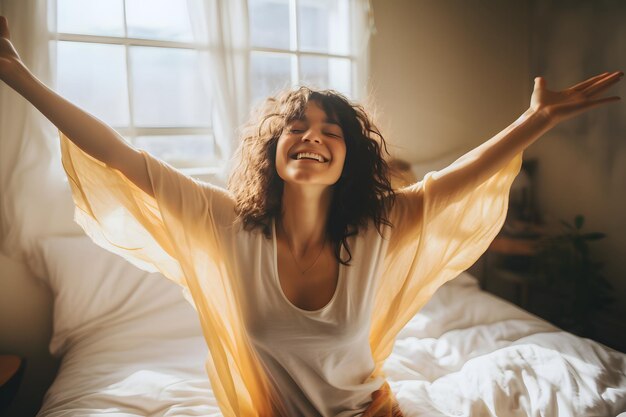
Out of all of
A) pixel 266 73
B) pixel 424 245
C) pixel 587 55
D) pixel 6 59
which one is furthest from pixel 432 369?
pixel 587 55

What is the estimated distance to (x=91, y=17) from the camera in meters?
1.80

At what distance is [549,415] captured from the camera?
1034 millimetres

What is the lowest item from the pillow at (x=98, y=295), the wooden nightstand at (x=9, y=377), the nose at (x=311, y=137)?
the wooden nightstand at (x=9, y=377)

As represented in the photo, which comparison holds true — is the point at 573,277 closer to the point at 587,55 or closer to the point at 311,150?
the point at 587,55

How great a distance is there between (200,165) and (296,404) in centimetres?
141

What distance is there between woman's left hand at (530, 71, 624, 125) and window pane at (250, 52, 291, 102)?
1.38 metres

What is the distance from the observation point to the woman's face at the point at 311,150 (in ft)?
2.90

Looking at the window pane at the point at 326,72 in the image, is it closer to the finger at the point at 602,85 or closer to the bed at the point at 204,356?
the bed at the point at 204,356

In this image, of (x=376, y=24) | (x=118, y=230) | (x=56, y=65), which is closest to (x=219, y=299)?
(x=118, y=230)

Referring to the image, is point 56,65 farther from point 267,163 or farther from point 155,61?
point 267,163

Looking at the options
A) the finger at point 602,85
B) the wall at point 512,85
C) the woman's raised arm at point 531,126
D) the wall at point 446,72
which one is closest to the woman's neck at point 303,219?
the woman's raised arm at point 531,126

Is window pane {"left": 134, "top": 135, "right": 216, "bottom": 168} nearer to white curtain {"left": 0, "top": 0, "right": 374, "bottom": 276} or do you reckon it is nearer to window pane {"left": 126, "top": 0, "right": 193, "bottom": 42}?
white curtain {"left": 0, "top": 0, "right": 374, "bottom": 276}

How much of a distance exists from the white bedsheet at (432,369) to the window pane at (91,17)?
1240mm

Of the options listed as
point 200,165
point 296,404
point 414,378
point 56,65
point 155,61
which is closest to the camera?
point 296,404
